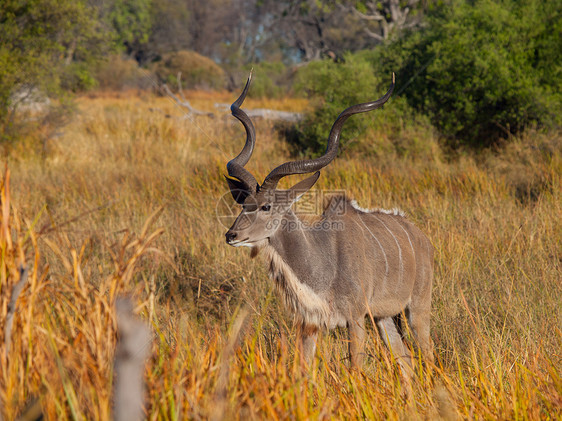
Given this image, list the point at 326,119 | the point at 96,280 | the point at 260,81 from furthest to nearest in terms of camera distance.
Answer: the point at 260,81, the point at 326,119, the point at 96,280

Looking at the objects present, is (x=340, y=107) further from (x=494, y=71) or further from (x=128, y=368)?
(x=128, y=368)

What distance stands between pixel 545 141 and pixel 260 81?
1209 centimetres

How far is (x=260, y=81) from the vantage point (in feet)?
60.1

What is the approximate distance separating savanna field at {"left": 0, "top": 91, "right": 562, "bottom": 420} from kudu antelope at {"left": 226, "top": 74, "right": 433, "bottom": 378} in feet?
0.59

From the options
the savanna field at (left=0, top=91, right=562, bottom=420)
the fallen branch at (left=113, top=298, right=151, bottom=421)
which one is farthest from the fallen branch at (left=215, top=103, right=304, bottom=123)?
the fallen branch at (left=113, top=298, right=151, bottom=421)

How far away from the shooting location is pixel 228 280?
4293 mm

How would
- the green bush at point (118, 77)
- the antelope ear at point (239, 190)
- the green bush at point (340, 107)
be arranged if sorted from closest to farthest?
the antelope ear at point (239, 190) → the green bush at point (340, 107) → the green bush at point (118, 77)

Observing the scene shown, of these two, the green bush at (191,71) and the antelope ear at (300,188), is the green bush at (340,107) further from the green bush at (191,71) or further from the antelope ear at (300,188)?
the green bush at (191,71)

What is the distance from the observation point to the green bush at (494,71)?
8914 mm

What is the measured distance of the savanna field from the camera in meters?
1.82

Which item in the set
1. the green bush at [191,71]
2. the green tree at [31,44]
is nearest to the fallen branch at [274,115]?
the green tree at [31,44]

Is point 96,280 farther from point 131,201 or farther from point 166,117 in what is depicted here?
point 166,117

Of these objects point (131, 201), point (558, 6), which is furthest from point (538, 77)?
point (131, 201)

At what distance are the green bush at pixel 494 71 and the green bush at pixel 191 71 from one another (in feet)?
49.6
